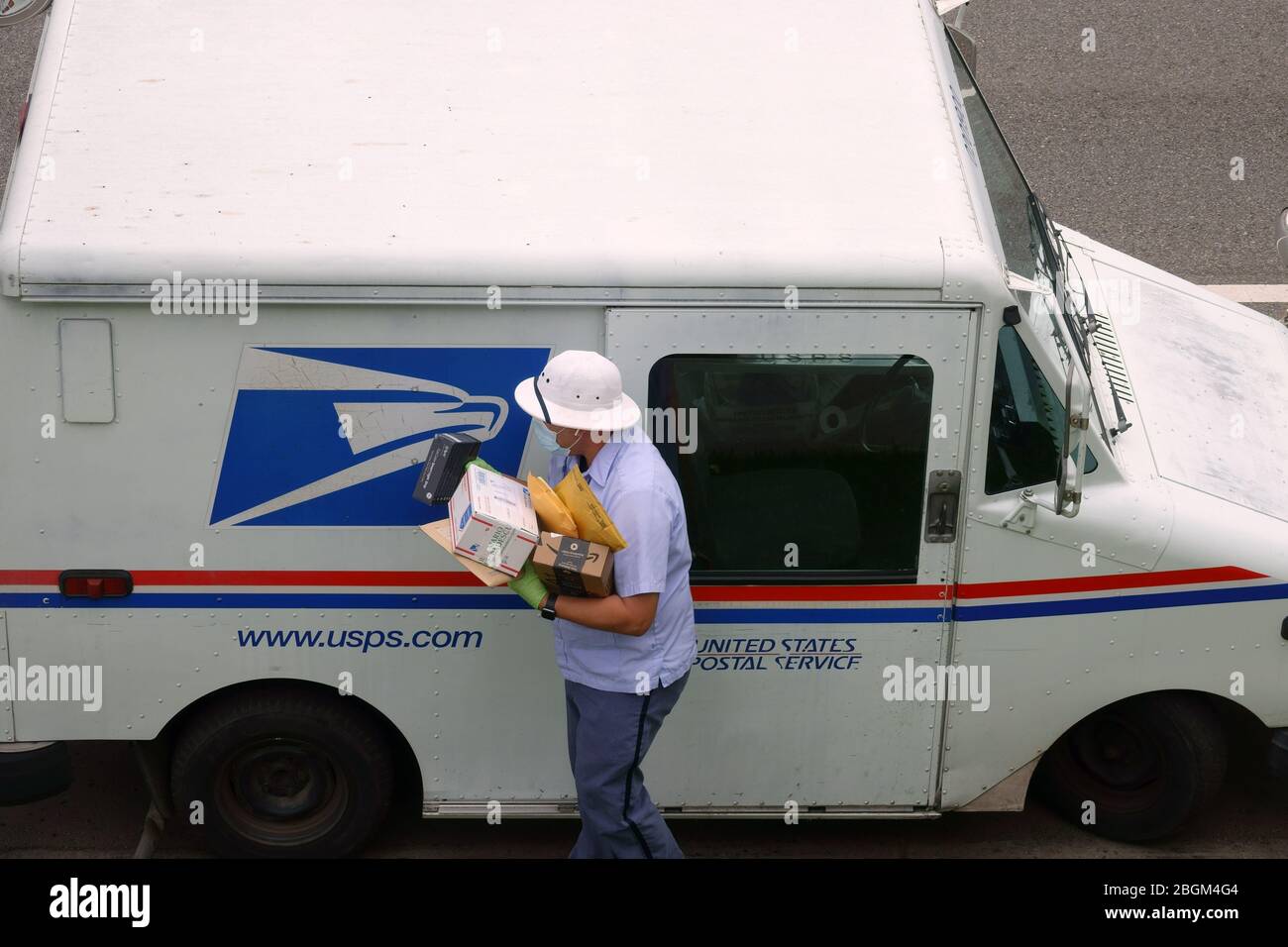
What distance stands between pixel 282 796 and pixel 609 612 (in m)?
1.51

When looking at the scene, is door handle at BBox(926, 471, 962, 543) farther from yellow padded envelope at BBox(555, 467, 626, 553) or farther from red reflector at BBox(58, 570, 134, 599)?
red reflector at BBox(58, 570, 134, 599)

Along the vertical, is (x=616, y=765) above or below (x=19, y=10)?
below

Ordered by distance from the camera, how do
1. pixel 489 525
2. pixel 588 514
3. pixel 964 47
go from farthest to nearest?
pixel 964 47 < pixel 588 514 < pixel 489 525

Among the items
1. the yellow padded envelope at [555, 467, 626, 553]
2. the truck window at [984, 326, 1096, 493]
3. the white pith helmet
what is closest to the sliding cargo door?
the truck window at [984, 326, 1096, 493]

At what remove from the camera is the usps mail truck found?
4.07m

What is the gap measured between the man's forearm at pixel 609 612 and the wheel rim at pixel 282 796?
Result: 1.16m

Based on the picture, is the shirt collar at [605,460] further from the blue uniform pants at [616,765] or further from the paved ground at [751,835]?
the paved ground at [751,835]

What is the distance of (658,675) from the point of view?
4105 mm

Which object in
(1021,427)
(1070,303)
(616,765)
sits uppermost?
(1070,303)

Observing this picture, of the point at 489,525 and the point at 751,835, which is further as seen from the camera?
the point at 751,835

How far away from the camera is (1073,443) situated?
13.4 ft

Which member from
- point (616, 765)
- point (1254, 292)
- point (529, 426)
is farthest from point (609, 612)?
point (1254, 292)

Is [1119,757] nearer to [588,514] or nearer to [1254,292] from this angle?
[588,514]

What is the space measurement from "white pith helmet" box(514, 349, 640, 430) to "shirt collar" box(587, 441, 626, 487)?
0.12 m
